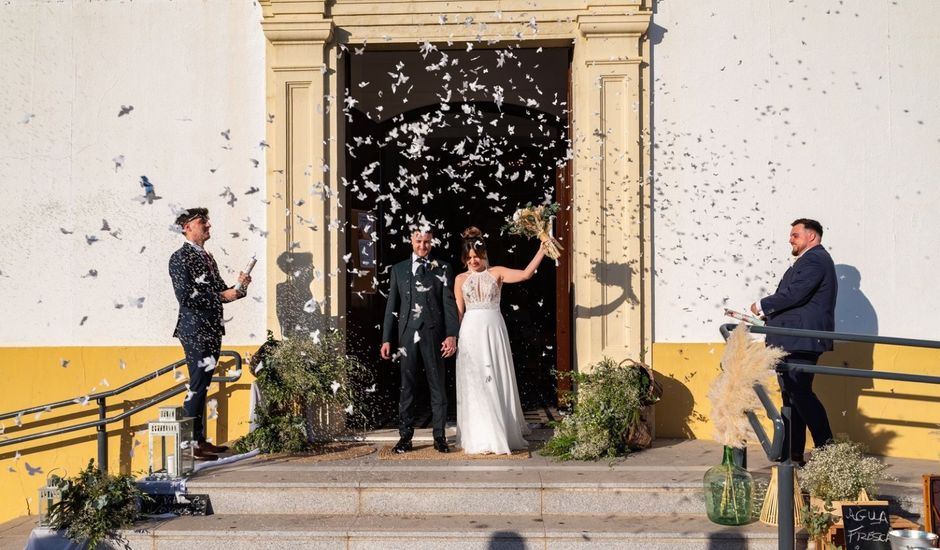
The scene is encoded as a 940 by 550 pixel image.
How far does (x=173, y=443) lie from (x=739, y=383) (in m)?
3.61

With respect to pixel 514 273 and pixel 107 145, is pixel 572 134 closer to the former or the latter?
pixel 514 273

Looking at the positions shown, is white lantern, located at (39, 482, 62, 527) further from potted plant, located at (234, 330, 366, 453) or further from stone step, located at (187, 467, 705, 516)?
potted plant, located at (234, 330, 366, 453)

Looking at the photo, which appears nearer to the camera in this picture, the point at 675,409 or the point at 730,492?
the point at 730,492

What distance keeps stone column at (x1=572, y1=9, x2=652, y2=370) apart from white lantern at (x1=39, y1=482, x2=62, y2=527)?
3856 millimetres

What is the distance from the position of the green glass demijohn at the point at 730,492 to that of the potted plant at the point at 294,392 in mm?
2751

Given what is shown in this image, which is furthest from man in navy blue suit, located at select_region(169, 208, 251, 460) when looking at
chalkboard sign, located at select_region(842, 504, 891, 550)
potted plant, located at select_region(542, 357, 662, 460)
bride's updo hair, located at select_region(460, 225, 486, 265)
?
chalkboard sign, located at select_region(842, 504, 891, 550)

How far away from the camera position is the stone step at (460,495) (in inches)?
210

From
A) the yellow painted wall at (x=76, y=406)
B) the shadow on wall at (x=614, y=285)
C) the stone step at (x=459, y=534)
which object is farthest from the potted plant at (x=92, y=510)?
the shadow on wall at (x=614, y=285)

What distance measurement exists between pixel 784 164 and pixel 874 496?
2882 mm

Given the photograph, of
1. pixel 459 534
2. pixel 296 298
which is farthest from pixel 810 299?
pixel 296 298

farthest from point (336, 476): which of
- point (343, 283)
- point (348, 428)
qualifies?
point (343, 283)

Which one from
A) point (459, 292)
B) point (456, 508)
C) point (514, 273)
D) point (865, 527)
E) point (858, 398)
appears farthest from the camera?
point (858, 398)

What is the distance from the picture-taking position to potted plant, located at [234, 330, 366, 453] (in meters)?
6.35

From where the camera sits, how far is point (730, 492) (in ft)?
16.4
